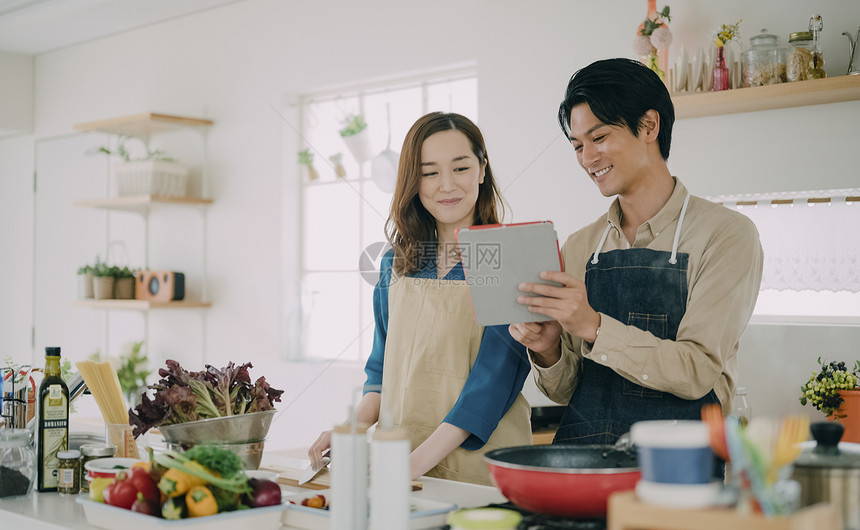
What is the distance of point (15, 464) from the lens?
165 centimetres

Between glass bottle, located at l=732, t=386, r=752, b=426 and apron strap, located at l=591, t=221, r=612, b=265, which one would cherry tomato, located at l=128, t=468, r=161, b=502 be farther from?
glass bottle, located at l=732, t=386, r=752, b=426

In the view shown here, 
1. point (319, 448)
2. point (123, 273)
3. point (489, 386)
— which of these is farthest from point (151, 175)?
point (489, 386)

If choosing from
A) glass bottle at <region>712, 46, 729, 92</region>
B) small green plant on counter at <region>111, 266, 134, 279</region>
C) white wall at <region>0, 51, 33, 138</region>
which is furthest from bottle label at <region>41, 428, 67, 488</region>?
white wall at <region>0, 51, 33, 138</region>

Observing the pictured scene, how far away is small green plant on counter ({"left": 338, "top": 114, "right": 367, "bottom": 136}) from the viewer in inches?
157

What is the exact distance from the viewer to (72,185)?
5.41 meters

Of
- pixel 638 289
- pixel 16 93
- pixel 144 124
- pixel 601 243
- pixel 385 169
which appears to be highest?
pixel 16 93

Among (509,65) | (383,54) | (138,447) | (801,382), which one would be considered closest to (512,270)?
(138,447)

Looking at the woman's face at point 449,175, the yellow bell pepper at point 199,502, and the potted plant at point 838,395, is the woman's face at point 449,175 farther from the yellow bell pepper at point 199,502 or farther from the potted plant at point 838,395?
the potted plant at point 838,395

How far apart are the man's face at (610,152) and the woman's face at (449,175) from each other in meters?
0.30

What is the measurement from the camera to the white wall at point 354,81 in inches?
111

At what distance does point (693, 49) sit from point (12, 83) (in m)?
4.50

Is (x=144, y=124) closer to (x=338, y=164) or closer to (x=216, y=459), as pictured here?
(x=338, y=164)

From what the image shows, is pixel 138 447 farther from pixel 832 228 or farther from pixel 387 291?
pixel 832 228

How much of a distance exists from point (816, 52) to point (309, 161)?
2479 mm
